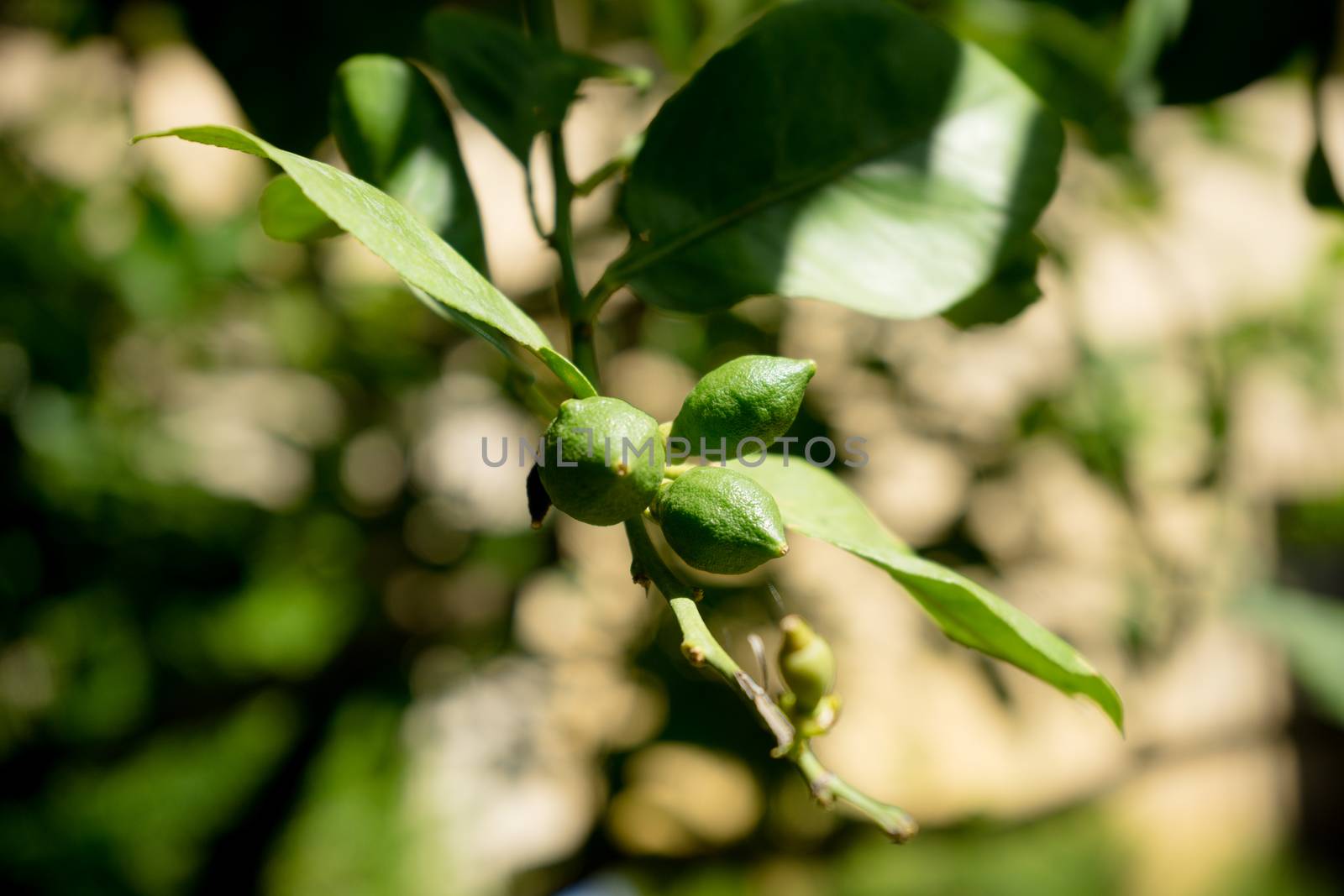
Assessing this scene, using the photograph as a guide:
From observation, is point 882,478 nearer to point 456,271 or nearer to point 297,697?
point 297,697

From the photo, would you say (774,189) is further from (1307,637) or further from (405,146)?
(1307,637)

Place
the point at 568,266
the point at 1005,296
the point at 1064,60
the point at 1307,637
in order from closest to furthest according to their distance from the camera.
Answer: the point at 568,266
the point at 1005,296
the point at 1064,60
the point at 1307,637

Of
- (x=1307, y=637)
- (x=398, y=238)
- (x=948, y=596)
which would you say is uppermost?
(x=398, y=238)

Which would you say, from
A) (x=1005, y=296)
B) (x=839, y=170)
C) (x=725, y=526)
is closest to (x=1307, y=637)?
(x=1005, y=296)

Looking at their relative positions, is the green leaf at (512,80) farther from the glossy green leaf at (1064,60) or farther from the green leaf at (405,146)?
the glossy green leaf at (1064,60)

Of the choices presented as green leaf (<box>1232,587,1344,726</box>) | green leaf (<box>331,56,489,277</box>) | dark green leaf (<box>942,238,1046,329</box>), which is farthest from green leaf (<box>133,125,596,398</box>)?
green leaf (<box>1232,587,1344,726</box>)

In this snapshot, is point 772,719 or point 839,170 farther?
point 839,170

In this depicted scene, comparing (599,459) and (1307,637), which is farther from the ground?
(599,459)
